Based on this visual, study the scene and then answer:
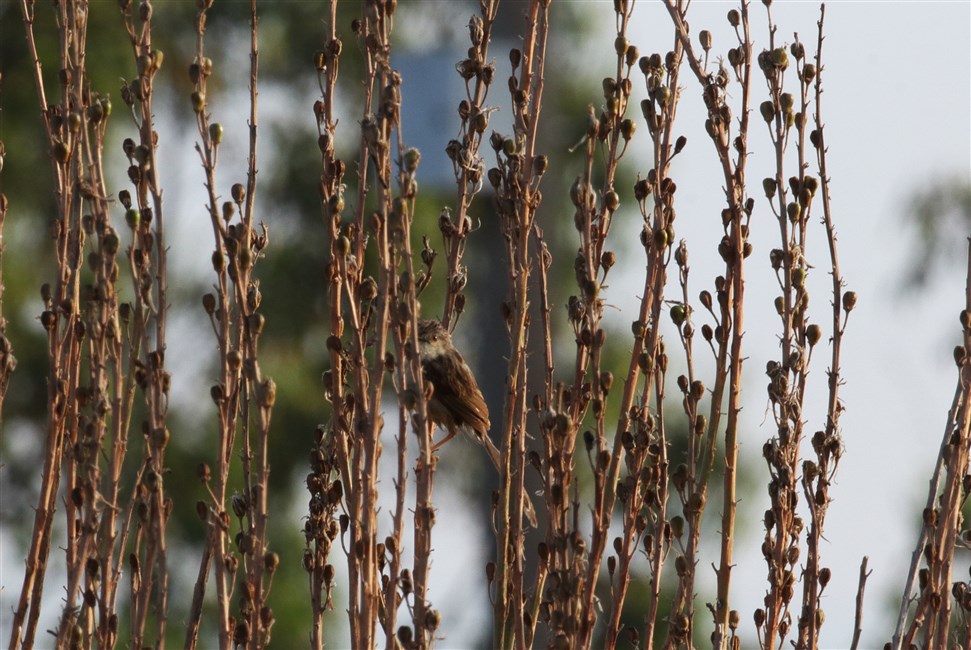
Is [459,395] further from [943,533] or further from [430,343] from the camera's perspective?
[943,533]

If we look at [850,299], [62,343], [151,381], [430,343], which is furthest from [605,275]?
[430,343]

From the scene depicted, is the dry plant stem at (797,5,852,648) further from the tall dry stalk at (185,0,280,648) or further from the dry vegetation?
the tall dry stalk at (185,0,280,648)

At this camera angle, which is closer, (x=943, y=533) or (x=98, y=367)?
(x=98, y=367)

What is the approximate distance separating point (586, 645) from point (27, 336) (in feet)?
22.0

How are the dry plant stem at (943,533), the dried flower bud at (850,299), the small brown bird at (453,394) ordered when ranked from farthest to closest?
the small brown bird at (453,394), the dried flower bud at (850,299), the dry plant stem at (943,533)

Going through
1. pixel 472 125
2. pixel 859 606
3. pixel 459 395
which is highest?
pixel 459 395

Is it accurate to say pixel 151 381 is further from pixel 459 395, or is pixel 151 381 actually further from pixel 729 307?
pixel 459 395

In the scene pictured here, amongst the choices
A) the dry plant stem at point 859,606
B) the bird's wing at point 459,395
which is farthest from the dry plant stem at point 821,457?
the bird's wing at point 459,395

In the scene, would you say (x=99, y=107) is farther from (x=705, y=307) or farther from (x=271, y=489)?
(x=271, y=489)

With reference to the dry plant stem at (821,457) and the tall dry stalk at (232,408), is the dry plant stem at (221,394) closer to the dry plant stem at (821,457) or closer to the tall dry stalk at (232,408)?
the tall dry stalk at (232,408)

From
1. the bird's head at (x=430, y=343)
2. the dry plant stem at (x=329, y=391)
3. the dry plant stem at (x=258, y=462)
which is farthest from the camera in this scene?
the bird's head at (x=430, y=343)

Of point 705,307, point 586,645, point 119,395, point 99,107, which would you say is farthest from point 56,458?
point 705,307

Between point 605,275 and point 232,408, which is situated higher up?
point 605,275

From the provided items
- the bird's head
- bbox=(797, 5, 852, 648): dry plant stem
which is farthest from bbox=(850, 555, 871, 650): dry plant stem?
the bird's head
